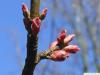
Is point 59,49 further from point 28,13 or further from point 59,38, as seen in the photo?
point 28,13

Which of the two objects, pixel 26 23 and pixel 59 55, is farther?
pixel 59 55

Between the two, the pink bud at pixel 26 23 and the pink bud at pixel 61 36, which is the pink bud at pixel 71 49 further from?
the pink bud at pixel 26 23

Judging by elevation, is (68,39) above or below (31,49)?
above

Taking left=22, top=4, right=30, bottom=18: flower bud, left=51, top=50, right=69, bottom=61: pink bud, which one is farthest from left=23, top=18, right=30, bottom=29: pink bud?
left=51, top=50, right=69, bottom=61: pink bud

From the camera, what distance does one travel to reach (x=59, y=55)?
5.60ft

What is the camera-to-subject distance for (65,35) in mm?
1761

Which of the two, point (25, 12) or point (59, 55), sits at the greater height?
point (25, 12)

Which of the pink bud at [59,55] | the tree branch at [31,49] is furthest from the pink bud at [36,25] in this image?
the pink bud at [59,55]

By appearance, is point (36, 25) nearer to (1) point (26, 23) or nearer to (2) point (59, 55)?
(1) point (26, 23)

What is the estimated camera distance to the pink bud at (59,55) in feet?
5.57

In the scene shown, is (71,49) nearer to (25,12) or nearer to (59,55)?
(59,55)

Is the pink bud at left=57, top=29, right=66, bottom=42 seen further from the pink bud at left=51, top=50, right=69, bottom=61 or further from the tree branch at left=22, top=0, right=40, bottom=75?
the tree branch at left=22, top=0, right=40, bottom=75

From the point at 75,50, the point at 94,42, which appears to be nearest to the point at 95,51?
the point at 94,42

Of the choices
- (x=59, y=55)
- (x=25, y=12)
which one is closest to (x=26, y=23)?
(x=25, y=12)
